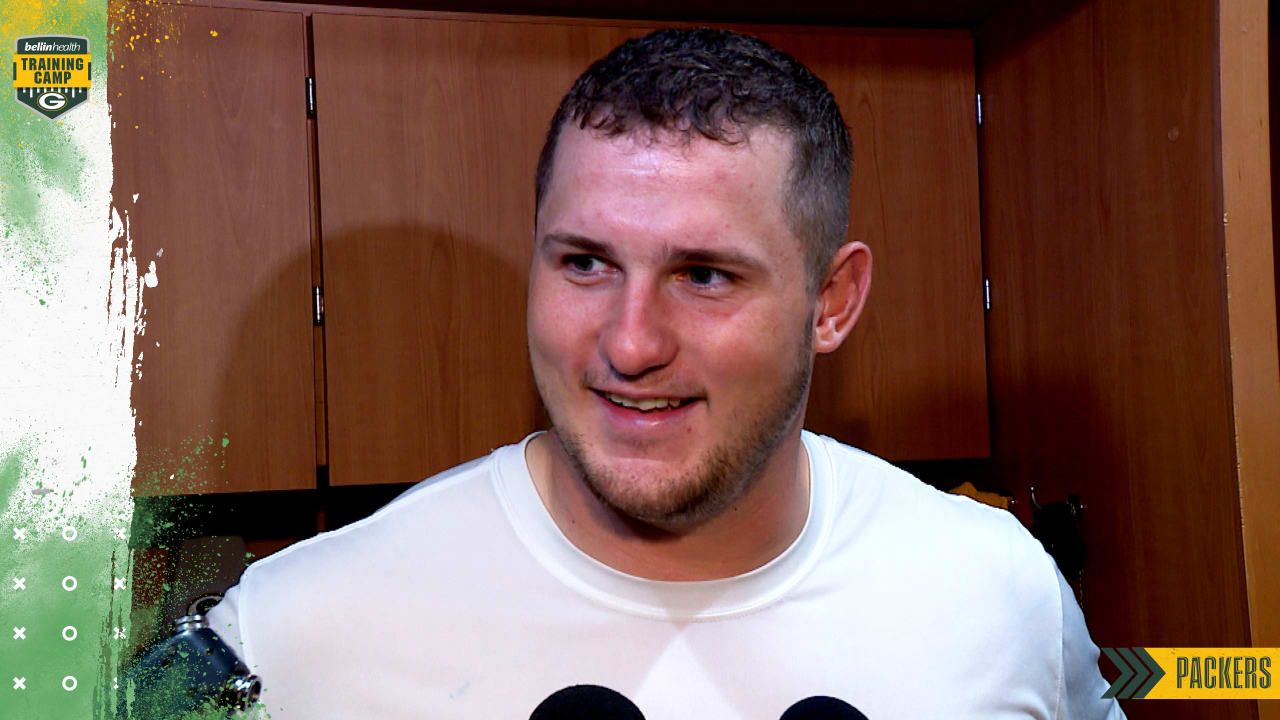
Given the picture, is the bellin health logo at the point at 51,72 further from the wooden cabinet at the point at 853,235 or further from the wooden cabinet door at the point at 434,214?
the wooden cabinet door at the point at 434,214

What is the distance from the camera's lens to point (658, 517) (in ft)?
2.89

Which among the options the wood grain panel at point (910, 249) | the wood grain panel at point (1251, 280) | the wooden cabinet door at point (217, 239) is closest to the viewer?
the wood grain panel at point (1251, 280)

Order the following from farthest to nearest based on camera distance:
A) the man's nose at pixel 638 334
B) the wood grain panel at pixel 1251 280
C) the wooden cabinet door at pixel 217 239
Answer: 1. the wooden cabinet door at pixel 217 239
2. the wood grain panel at pixel 1251 280
3. the man's nose at pixel 638 334

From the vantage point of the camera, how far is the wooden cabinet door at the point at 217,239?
4.41ft

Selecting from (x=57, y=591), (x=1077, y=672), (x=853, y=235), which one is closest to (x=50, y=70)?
(x=57, y=591)

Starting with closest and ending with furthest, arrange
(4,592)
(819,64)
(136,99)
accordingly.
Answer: (4,592), (136,99), (819,64)

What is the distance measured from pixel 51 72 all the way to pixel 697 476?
3.24 ft

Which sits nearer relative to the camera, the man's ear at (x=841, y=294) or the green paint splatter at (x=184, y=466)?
the man's ear at (x=841, y=294)

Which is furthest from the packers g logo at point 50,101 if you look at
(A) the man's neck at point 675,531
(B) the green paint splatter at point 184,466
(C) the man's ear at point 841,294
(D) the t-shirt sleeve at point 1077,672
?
(D) the t-shirt sleeve at point 1077,672

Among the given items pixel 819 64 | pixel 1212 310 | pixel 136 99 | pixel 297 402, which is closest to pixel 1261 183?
pixel 1212 310

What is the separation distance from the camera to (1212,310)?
47.7 inches

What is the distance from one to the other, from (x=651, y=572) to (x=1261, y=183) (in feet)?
2.90

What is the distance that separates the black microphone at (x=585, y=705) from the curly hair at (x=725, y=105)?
1.38 ft

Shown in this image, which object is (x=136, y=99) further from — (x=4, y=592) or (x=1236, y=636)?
(x=1236, y=636)
